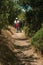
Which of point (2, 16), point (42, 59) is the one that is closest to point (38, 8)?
point (42, 59)

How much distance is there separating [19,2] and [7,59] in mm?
12724

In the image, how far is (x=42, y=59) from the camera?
1431cm

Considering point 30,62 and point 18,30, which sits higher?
point 30,62

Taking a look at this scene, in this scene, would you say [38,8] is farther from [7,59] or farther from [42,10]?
[7,59]

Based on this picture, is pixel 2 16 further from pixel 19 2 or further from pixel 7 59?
pixel 19 2

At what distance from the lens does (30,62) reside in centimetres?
1344

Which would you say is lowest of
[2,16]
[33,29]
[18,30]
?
[18,30]

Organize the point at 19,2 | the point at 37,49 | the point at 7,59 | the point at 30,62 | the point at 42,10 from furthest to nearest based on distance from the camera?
the point at 19,2 → the point at 42,10 → the point at 37,49 → the point at 30,62 → the point at 7,59

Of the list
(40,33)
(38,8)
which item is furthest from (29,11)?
(40,33)

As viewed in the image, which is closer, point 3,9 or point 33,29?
point 3,9

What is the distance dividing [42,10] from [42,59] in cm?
887

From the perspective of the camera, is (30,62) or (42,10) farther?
(42,10)

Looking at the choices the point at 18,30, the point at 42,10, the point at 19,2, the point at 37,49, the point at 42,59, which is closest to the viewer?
the point at 42,59

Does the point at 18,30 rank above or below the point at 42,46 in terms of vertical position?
below
